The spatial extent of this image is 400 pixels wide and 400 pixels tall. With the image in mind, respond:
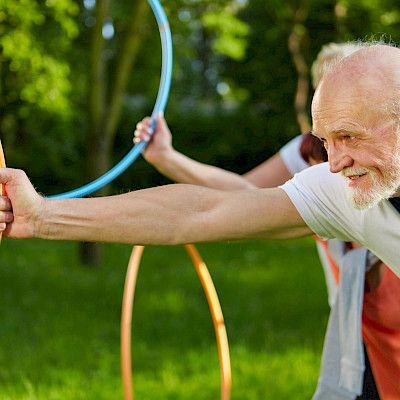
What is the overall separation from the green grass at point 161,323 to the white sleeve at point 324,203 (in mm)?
2922

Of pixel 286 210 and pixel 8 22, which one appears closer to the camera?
pixel 286 210

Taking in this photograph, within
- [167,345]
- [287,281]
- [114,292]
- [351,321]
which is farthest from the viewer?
[287,281]

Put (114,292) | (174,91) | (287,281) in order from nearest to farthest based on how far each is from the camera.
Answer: (114,292), (287,281), (174,91)

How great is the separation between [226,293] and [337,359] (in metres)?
5.29

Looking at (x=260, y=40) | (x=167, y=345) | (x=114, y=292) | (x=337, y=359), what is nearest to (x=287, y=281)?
(x=114, y=292)

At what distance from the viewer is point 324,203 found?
2477 millimetres

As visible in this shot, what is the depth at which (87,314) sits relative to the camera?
7594 mm

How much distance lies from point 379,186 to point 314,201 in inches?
9.6

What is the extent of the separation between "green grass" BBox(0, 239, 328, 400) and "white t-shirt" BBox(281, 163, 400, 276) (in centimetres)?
293

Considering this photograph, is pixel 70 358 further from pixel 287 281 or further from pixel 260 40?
pixel 260 40

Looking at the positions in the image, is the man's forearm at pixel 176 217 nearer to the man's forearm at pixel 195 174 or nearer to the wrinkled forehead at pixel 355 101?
the wrinkled forehead at pixel 355 101

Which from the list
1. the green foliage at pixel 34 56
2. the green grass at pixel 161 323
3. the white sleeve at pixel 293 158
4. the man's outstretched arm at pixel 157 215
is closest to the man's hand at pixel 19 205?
the man's outstretched arm at pixel 157 215

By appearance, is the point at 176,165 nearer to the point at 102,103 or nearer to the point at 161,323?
the point at 161,323

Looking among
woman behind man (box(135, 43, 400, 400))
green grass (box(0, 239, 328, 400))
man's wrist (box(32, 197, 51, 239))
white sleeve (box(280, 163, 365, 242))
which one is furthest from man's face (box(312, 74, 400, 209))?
Answer: green grass (box(0, 239, 328, 400))
